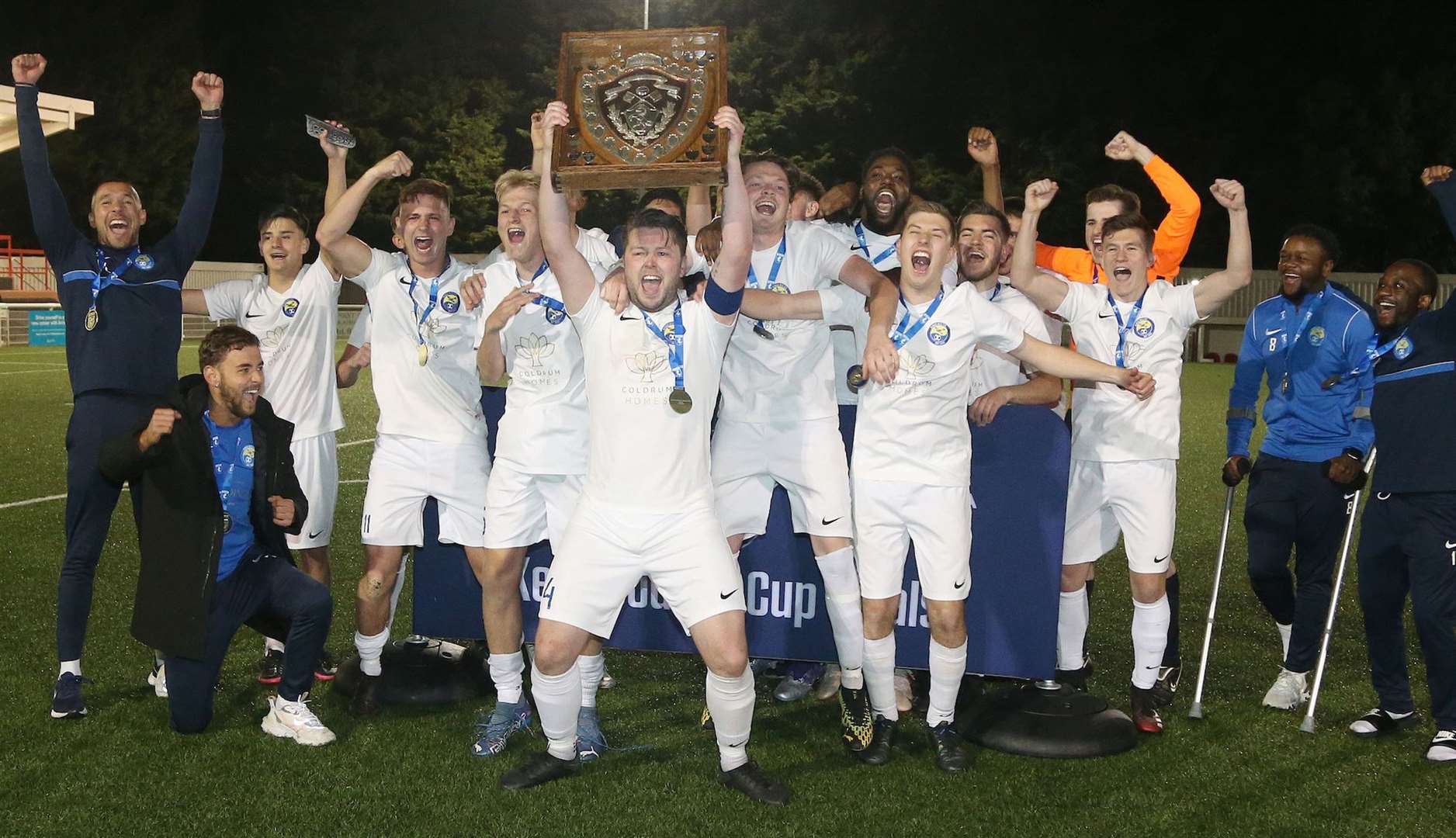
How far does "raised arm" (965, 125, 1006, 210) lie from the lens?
635 cm

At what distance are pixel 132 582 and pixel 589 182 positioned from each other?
5.11 metres

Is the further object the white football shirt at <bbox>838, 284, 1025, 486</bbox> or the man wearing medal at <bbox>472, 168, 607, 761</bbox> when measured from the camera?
the man wearing medal at <bbox>472, 168, 607, 761</bbox>

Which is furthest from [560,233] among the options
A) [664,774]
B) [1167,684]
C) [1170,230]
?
[1167,684]

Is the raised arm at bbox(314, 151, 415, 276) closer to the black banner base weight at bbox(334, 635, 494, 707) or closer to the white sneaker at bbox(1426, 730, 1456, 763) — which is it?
the black banner base weight at bbox(334, 635, 494, 707)

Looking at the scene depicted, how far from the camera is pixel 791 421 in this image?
18.7 ft

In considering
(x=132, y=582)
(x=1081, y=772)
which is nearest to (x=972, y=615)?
(x=1081, y=772)

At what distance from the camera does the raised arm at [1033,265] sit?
575 cm

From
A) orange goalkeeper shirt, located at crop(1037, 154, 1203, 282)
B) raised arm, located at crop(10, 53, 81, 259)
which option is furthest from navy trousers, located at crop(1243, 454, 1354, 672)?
raised arm, located at crop(10, 53, 81, 259)

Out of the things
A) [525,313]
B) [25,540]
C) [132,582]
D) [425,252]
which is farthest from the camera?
[25,540]

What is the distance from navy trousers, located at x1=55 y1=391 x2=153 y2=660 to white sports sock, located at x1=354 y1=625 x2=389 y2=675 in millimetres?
1078

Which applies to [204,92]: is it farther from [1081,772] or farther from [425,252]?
[1081,772]

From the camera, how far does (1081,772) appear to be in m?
5.32

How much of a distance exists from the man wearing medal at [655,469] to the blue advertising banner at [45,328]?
30.2 meters

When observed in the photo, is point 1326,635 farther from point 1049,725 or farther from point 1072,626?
point 1049,725
